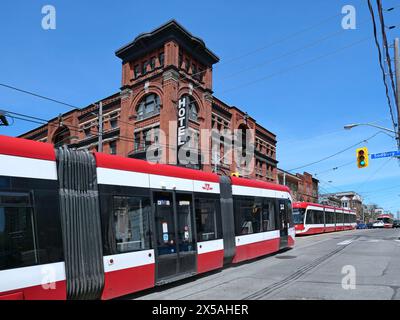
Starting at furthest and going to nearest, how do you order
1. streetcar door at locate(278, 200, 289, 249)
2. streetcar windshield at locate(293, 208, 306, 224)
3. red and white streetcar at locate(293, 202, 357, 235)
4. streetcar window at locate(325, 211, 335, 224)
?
streetcar window at locate(325, 211, 335, 224)
red and white streetcar at locate(293, 202, 357, 235)
streetcar windshield at locate(293, 208, 306, 224)
streetcar door at locate(278, 200, 289, 249)

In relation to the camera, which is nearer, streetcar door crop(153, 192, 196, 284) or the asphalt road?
the asphalt road

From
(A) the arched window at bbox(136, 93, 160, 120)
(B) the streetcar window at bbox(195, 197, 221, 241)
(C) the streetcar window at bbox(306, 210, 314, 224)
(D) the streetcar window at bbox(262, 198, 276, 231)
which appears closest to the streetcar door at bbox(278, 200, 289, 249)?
(D) the streetcar window at bbox(262, 198, 276, 231)

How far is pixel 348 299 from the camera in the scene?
7.30 meters

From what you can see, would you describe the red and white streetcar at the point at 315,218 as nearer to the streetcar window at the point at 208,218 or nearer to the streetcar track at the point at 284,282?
the streetcar track at the point at 284,282

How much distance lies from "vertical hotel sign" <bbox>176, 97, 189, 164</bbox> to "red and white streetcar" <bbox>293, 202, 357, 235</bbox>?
41.3 ft

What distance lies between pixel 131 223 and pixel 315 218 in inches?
1207

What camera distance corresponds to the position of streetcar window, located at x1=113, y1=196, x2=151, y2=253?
7.52 metres

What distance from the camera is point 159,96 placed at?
3078cm

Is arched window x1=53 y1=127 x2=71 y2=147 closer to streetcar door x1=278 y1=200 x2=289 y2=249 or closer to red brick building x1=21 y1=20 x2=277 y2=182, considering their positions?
red brick building x1=21 y1=20 x2=277 y2=182

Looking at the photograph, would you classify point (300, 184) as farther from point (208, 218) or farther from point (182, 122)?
point (208, 218)

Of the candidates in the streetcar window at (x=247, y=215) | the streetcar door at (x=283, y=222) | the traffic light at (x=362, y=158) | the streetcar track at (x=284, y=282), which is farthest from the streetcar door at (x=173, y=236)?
the traffic light at (x=362, y=158)

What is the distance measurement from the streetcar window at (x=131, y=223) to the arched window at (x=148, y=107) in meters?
23.2

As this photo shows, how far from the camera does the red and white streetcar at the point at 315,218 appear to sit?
33.0 metres
